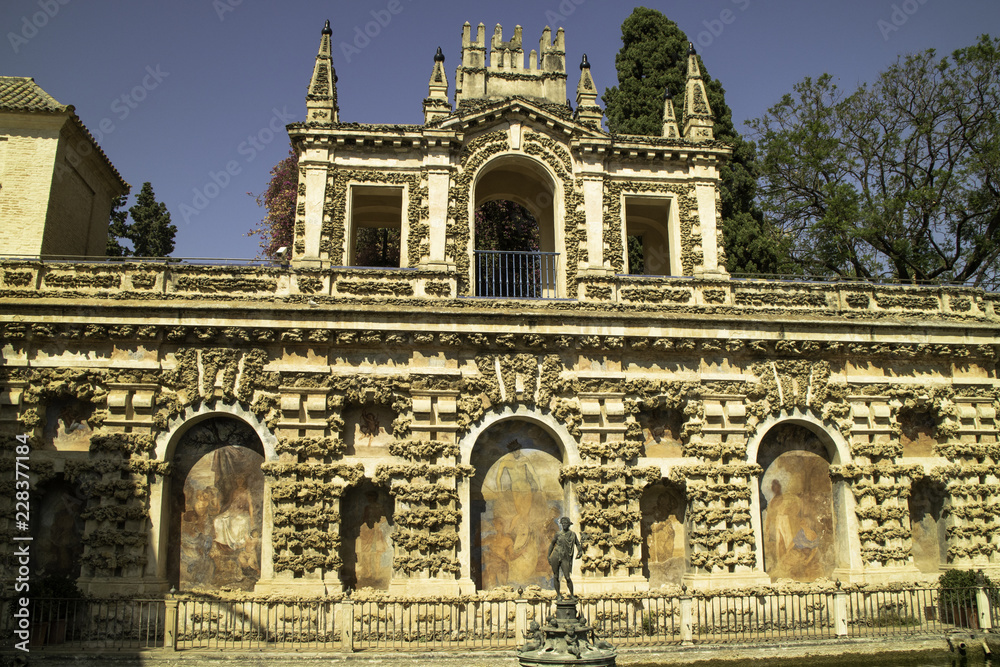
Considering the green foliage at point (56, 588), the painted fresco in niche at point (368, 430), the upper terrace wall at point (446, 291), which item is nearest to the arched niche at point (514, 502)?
the painted fresco in niche at point (368, 430)

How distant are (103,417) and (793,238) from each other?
25456mm

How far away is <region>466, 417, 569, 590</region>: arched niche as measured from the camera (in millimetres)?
18594

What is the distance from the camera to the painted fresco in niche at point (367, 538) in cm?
1814

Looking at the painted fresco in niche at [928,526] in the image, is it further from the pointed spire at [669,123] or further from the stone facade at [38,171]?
the stone facade at [38,171]

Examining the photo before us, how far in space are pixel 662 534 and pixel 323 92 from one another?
14322 mm

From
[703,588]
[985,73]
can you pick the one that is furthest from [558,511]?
[985,73]

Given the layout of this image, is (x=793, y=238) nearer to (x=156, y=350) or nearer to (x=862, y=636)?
(x=862, y=636)

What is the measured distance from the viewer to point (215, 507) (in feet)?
59.4

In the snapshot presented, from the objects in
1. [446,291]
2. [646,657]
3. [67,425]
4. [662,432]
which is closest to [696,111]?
[446,291]

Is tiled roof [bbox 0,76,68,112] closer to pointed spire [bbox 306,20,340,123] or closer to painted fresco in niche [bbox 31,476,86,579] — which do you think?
pointed spire [bbox 306,20,340,123]

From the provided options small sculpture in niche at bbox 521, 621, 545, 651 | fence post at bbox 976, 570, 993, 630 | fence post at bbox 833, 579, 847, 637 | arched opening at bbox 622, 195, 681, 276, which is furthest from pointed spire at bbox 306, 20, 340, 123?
fence post at bbox 976, 570, 993, 630

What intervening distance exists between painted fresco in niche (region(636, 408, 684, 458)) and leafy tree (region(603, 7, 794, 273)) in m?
10.4

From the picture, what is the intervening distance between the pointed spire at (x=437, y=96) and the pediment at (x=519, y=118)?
0.44m

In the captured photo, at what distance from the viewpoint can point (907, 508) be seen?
774 inches
